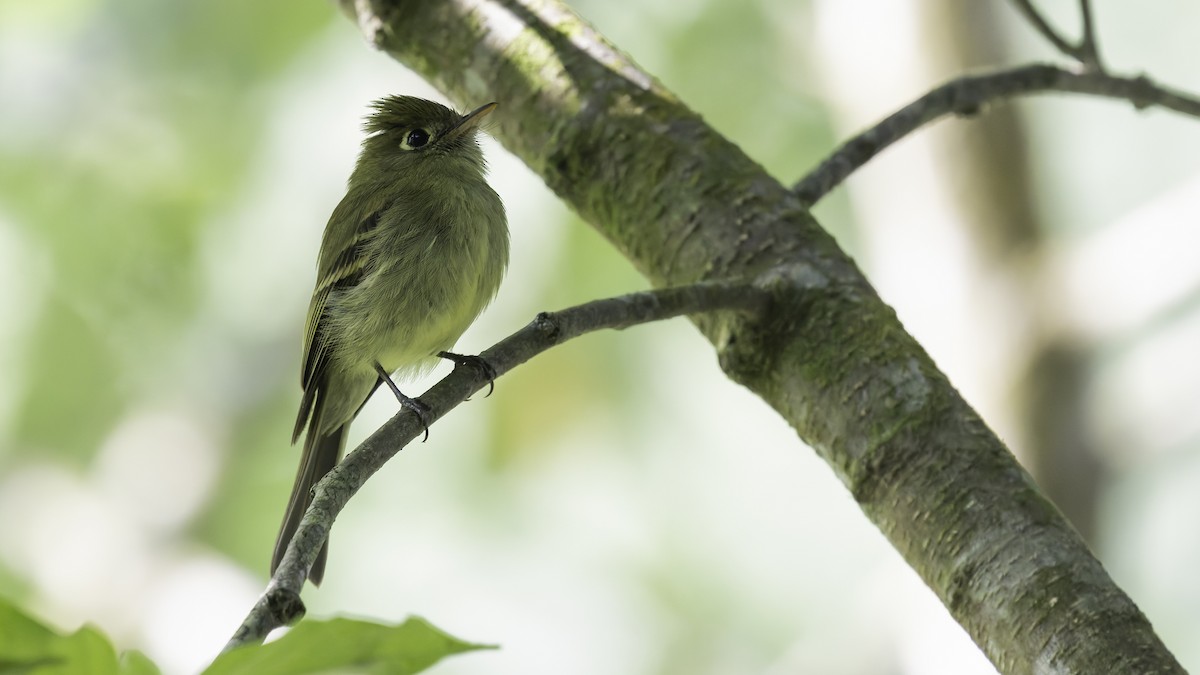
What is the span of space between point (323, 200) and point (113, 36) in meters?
1.96

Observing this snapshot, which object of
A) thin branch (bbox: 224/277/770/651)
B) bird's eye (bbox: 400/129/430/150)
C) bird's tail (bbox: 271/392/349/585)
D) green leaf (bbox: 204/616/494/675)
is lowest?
green leaf (bbox: 204/616/494/675)

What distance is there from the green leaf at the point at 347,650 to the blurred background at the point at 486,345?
535 cm

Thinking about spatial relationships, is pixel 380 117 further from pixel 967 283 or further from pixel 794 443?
pixel 794 443

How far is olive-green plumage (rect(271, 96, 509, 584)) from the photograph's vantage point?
13.2 ft

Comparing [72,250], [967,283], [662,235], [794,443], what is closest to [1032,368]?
[967,283]

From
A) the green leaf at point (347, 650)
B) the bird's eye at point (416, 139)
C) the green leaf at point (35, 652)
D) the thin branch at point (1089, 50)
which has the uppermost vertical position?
the bird's eye at point (416, 139)

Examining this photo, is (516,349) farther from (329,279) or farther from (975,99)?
(329,279)

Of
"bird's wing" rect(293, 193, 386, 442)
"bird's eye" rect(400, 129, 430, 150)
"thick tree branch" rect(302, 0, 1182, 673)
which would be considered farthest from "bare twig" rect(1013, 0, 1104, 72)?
"bird's eye" rect(400, 129, 430, 150)

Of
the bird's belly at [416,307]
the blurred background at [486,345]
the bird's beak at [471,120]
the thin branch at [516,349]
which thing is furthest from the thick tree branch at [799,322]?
the blurred background at [486,345]

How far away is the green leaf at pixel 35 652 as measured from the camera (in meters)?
0.98

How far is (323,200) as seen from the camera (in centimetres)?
796

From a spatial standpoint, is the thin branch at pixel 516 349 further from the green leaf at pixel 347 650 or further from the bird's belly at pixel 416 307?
the bird's belly at pixel 416 307

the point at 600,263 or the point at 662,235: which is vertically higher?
the point at 600,263

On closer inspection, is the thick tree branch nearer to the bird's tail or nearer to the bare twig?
the bare twig
